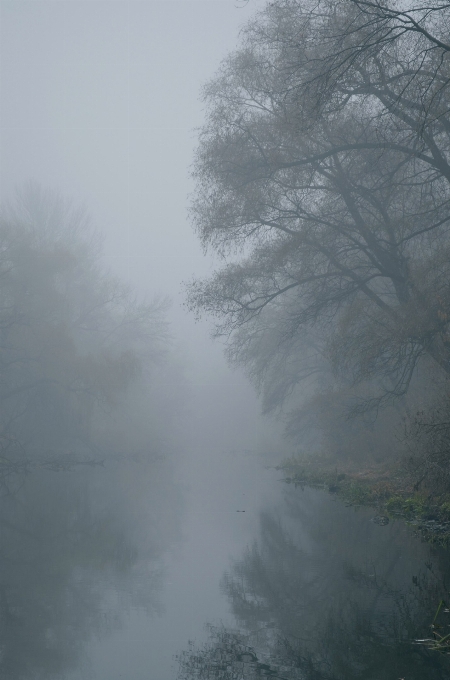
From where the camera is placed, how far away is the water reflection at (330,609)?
4738 mm

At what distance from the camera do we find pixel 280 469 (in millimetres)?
29047

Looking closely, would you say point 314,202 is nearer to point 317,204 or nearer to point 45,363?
point 317,204

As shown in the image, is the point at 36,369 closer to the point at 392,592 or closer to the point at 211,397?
the point at 392,592

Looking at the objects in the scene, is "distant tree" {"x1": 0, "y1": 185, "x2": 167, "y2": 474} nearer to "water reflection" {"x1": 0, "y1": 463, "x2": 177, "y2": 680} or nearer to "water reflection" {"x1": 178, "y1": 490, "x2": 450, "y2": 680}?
"water reflection" {"x1": 0, "y1": 463, "x2": 177, "y2": 680}

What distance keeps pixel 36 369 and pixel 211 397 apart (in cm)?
4441

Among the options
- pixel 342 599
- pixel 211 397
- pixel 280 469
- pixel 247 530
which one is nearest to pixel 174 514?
pixel 247 530

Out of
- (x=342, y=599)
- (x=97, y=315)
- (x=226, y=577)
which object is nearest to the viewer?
(x=342, y=599)

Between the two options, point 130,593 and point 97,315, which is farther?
point 97,315

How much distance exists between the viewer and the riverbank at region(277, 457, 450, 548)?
1046cm

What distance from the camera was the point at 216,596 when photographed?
6945 mm

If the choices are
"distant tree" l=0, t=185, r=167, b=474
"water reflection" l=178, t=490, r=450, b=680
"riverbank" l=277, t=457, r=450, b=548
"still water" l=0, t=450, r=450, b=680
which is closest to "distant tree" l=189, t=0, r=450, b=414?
"riverbank" l=277, t=457, r=450, b=548

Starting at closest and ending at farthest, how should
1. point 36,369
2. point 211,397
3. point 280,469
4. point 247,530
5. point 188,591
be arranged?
point 188,591 < point 247,530 < point 280,469 < point 36,369 < point 211,397

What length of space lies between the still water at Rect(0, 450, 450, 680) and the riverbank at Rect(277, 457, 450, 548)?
1.41ft

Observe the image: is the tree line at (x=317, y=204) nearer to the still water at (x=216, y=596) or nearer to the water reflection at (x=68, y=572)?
the still water at (x=216, y=596)
